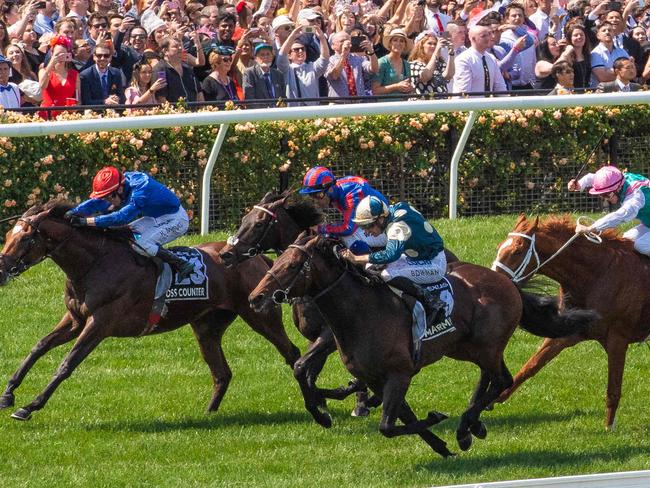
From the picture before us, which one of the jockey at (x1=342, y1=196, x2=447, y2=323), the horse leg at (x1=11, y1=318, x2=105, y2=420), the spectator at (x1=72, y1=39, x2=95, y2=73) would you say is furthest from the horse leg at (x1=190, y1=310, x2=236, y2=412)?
the spectator at (x1=72, y1=39, x2=95, y2=73)

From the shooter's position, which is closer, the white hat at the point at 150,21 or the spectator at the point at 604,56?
the white hat at the point at 150,21

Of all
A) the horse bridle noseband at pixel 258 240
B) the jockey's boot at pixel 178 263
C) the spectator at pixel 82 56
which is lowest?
the jockey's boot at pixel 178 263

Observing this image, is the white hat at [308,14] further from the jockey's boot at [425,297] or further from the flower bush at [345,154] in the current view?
the jockey's boot at [425,297]

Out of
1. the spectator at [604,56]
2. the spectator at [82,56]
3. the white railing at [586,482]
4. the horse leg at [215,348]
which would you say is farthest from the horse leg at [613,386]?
the spectator at [604,56]

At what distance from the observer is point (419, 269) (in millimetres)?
8688

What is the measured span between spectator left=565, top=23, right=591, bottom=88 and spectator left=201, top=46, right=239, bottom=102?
13.1 feet

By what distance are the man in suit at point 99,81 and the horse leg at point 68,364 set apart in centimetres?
422

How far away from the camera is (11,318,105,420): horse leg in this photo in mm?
9148

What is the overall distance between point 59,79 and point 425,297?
5.69m

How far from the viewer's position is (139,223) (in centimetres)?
975

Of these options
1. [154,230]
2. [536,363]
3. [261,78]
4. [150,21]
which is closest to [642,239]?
[536,363]

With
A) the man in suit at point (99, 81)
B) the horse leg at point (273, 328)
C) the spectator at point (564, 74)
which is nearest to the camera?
the horse leg at point (273, 328)

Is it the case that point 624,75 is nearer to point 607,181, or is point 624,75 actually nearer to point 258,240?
point 607,181

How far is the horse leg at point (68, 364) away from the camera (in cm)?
915
